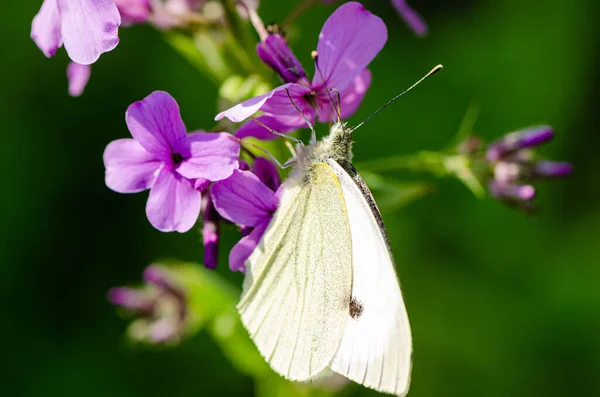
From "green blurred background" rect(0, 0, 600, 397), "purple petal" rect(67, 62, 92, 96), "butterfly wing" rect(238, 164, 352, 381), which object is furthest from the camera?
"green blurred background" rect(0, 0, 600, 397)

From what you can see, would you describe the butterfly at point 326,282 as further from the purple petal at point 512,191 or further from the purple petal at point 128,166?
the purple petal at point 512,191

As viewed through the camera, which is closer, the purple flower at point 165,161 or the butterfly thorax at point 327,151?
the purple flower at point 165,161

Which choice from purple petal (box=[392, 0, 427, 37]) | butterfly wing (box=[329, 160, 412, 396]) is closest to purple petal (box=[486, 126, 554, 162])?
purple petal (box=[392, 0, 427, 37])

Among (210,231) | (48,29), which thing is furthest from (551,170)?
(48,29)

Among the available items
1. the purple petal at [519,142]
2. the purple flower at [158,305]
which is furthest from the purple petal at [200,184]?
the purple petal at [519,142]

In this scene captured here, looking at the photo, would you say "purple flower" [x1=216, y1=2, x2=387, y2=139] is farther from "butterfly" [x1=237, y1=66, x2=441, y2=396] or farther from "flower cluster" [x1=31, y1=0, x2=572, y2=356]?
"butterfly" [x1=237, y1=66, x2=441, y2=396]

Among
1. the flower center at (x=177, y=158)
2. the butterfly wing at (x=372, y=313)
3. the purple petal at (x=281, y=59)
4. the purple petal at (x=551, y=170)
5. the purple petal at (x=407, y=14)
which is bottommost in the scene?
the butterfly wing at (x=372, y=313)

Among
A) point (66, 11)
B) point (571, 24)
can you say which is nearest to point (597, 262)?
point (571, 24)

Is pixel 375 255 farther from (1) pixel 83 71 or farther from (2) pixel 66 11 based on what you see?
(1) pixel 83 71
